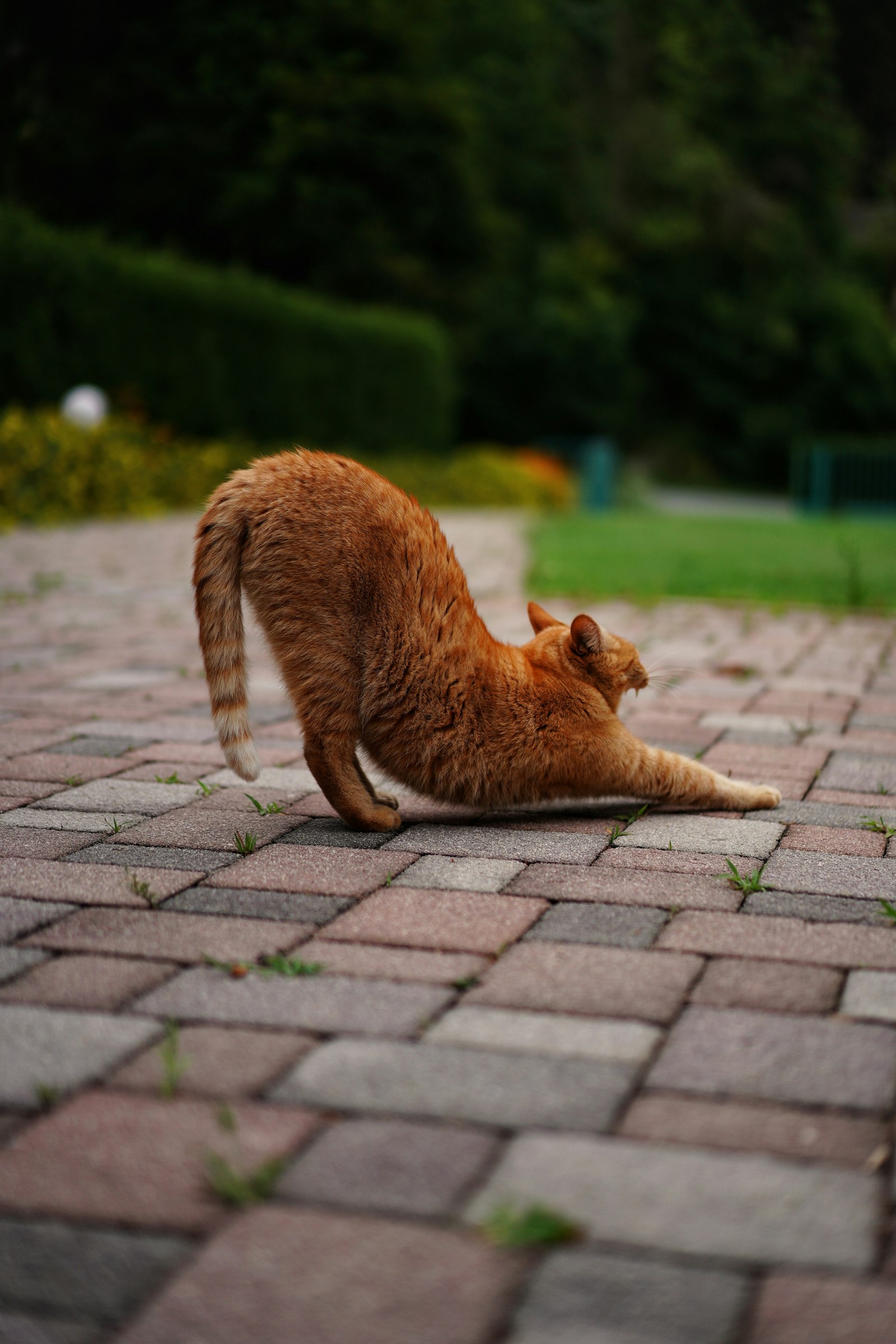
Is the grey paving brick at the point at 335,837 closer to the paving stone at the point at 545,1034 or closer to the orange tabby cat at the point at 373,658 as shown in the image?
the orange tabby cat at the point at 373,658

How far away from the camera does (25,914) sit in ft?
7.94

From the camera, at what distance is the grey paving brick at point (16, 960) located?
83.8 inches

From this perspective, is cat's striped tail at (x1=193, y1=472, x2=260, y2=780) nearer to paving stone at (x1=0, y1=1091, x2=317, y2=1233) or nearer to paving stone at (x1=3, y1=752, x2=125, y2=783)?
paving stone at (x1=3, y1=752, x2=125, y2=783)

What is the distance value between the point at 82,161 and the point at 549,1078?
16.4 metres

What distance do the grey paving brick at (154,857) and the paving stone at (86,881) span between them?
0.03m

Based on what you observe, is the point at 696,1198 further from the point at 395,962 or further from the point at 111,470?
the point at 111,470

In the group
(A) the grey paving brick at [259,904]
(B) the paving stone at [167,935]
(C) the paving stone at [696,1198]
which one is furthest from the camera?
(A) the grey paving brick at [259,904]

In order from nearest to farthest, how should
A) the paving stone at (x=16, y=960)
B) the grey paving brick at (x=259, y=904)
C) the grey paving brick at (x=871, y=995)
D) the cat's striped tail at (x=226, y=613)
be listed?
the grey paving brick at (x=871, y=995)
the paving stone at (x=16, y=960)
the grey paving brick at (x=259, y=904)
the cat's striped tail at (x=226, y=613)

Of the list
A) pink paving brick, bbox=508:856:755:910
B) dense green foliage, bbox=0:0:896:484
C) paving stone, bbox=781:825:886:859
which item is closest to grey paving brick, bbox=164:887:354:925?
pink paving brick, bbox=508:856:755:910

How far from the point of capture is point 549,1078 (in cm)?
178

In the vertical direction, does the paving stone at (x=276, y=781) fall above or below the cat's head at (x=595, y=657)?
below

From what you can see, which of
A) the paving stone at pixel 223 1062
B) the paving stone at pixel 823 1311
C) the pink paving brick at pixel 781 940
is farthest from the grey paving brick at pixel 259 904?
the paving stone at pixel 823 1311

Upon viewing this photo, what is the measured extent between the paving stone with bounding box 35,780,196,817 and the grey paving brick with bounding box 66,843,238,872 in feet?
1.05

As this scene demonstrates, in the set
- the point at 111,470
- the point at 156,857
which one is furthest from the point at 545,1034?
the point at 111,470
